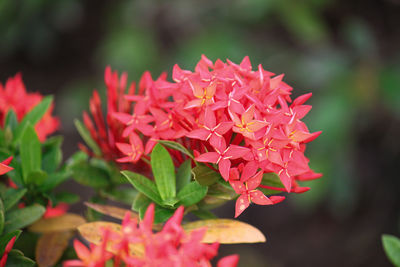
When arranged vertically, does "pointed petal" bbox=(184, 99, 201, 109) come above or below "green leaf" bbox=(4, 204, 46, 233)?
above

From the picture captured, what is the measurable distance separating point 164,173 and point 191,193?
0.18 ft

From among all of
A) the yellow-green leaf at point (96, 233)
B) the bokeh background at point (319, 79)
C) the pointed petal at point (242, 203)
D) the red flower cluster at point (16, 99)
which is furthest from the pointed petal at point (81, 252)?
the bokeh background at point (319, 79)

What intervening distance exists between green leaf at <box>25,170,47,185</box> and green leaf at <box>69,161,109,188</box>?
2.3 inches

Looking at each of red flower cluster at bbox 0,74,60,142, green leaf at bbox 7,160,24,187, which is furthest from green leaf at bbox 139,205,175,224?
red flower cluster at bbox 0,74,60,142

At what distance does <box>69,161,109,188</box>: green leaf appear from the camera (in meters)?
0.84

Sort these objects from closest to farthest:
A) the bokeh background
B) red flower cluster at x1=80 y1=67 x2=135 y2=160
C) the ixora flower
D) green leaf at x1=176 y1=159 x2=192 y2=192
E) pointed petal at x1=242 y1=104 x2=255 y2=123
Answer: the ixora flower
pointed petal at x1=242 y1=104 x2=255 y2=123
green leaf at x1=176 y1=159 x2=192 y2=192
red flower cluster at x1=80 y1=67 x2=135 y2=160
the bokeh background

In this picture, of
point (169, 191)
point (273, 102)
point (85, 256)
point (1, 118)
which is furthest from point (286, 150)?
point (1, 118)

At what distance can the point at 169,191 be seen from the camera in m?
0.72

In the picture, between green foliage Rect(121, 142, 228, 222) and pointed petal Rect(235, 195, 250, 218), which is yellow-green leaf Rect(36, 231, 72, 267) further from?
pointed petal Rect(235, 195, 250, 218)

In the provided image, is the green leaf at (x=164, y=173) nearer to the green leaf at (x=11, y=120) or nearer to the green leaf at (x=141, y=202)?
the green leaf at (x=141, y=202)

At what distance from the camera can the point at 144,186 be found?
714mm

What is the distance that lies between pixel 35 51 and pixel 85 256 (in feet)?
10.4

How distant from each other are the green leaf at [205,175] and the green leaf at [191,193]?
11 mm

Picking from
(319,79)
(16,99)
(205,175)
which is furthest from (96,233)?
(319,79)
